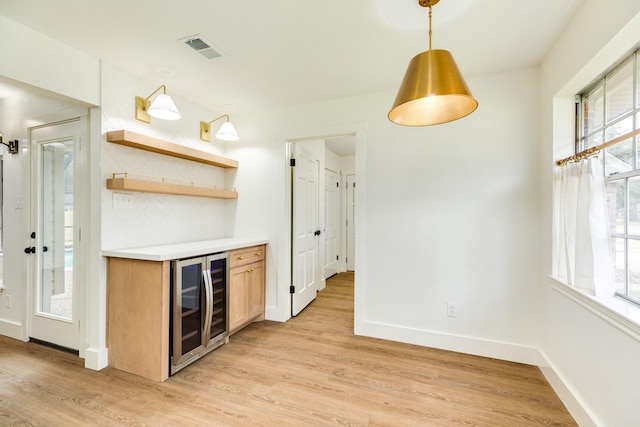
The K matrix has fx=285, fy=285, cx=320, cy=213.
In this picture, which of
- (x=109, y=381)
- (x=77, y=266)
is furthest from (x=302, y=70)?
(x=109, y=381)

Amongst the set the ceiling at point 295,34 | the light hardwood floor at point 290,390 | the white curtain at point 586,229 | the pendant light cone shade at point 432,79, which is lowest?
the light hardwood floor at point 290,390

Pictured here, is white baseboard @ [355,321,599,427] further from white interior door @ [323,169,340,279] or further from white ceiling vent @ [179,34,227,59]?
white ceiling vent @ [179,34,227,59]

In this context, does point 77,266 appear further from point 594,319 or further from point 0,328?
point 594,319

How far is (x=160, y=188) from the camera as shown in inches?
100

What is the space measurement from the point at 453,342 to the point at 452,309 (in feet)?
1.00

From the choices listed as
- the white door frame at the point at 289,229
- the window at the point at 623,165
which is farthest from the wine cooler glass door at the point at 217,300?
the window at the point at 623,165

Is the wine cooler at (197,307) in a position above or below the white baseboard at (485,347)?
above

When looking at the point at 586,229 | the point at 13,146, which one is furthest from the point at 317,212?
the point at 13,146

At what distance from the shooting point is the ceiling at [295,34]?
1707 millimetres

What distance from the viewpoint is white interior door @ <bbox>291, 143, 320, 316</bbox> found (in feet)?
11.4

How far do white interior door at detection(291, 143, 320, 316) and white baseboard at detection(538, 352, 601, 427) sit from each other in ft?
7.91

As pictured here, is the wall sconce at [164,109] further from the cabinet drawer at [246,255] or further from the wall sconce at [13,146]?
the wall sconce at [13,146]

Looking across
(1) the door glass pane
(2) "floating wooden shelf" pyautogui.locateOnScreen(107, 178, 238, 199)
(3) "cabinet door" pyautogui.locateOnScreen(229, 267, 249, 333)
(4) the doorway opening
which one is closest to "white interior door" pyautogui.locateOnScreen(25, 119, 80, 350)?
(1) the door glass pane

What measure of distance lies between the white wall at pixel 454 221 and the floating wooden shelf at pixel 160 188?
1248 millimetres
